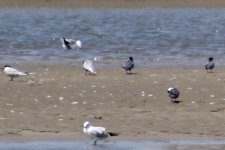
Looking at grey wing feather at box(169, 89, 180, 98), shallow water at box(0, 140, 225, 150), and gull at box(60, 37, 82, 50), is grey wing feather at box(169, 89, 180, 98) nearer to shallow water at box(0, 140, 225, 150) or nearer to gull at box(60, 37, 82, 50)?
shallow water at box(0, 140, 225, 150)

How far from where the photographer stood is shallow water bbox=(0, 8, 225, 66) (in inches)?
885

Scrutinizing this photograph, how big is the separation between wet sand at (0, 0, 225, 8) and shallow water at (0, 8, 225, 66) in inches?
143

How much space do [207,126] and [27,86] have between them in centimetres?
401

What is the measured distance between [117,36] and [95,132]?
61.3 feet

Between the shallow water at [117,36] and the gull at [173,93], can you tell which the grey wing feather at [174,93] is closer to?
the gull at [173,93]

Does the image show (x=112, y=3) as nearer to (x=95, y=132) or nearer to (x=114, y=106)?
(x=114, y=106)

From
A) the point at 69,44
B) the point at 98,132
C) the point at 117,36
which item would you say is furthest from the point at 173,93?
the point at 117,36

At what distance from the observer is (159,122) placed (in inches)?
486

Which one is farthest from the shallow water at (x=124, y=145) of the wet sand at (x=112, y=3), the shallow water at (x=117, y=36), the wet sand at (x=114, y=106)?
the wet sand at (x=112, y=3)

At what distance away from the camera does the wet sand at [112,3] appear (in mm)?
52906

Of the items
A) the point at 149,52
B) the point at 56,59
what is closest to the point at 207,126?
the point at 56,59

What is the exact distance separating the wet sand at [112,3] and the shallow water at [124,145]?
4128 cm

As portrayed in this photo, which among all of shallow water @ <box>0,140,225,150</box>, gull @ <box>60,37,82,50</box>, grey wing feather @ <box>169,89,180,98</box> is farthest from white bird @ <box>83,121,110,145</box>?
gull @ <box>60,37,82,50</box>

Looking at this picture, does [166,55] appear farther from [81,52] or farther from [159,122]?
[159,122]
